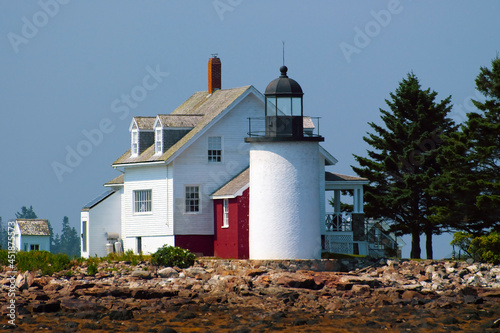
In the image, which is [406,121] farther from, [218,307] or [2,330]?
[2,330]

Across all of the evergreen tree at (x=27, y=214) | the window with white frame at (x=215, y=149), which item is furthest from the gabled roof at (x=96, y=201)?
the evergreen tree at (x=27, y=214)

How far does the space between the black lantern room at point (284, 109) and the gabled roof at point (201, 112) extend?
11.8ft

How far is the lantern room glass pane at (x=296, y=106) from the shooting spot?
1248 inches

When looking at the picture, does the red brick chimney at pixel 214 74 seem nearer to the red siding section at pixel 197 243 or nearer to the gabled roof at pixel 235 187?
the gabled roof at pixel 235 187

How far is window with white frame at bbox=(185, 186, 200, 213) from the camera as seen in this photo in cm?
3522

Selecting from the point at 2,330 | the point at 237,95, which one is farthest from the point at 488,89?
the point at 2,330

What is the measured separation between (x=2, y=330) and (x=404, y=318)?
9342mm

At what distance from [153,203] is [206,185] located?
224 centimetres

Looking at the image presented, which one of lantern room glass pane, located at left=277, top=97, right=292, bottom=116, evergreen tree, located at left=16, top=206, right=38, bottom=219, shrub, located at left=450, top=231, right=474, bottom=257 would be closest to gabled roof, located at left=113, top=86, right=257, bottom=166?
lantern room glass pane, located at left=277, top=97, right=292, bottom=116

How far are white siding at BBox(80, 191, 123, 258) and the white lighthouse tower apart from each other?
10483mm

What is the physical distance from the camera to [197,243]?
35.2 meters

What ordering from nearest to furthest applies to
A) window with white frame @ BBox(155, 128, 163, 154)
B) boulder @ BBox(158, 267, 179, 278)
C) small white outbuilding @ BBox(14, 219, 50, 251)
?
boulder @ BBox(158, 267, 179, 278)
window with white frame @ BBox(155, 128, 163, 154)
small white outbuilding @ BBox(14, 219, 50, 251)

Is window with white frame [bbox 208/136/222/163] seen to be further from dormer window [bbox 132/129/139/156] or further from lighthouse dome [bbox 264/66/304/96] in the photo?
lighthouse dome [bbox 264/66/304/96]

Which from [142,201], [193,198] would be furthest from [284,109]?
[142,201]
